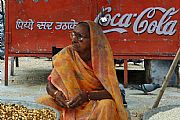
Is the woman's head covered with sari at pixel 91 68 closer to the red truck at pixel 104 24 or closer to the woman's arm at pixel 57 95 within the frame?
the woman's arm at pixel 57 95

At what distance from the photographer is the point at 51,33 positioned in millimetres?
7863

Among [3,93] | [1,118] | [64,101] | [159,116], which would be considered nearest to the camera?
[1,118]

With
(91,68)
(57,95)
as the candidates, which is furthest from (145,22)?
(57,95)

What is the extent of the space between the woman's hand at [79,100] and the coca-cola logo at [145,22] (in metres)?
3.85

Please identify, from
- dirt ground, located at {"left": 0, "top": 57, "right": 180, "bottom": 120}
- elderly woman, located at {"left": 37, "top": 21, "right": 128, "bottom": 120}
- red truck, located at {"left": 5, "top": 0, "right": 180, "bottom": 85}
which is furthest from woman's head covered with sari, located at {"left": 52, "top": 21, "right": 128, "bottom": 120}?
red truck, located at {"left": 5, "top": 0, "right": 180, "bottom": 85}

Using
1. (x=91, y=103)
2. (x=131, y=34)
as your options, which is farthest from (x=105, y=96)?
(x=131, y=34)

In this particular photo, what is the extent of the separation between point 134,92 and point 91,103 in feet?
12.9

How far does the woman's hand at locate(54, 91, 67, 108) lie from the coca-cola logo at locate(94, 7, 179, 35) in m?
3.84

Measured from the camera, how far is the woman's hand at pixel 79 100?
12.6ft

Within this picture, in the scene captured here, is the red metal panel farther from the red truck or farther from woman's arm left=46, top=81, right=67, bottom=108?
woman's arm left=46, top=81, right=67, bottom=108

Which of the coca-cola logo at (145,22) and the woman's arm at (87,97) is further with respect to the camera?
the coca-cola logo at (145,22)

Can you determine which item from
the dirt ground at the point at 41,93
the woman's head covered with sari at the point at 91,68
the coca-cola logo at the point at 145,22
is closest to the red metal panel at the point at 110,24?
the coca-cola logo at the point at 145,22

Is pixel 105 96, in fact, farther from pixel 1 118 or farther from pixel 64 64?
pixel 1 118

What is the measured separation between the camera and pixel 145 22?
766cm
